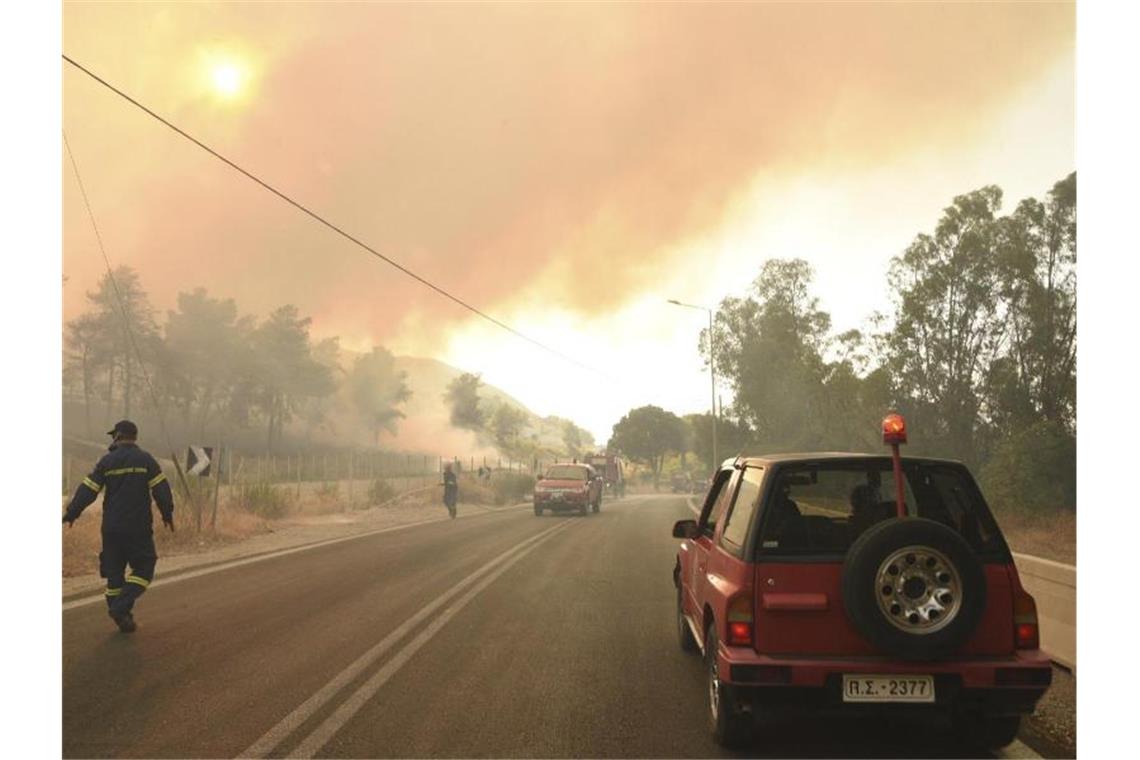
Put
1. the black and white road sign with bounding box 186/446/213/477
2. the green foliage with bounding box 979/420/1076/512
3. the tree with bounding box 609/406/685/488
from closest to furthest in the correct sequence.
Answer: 1. the black and white road sign with bounding box 186/446/213/477
2. the green foliage with bounding box 979/420/1076/512
3. the tree with bounding box 609/406/685/488

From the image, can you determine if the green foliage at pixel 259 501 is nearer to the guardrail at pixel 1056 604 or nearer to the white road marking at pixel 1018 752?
the guardrail at pixel 1056 604

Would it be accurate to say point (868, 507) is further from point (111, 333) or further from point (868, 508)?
point (111, 333)

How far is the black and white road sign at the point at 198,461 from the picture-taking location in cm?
1692

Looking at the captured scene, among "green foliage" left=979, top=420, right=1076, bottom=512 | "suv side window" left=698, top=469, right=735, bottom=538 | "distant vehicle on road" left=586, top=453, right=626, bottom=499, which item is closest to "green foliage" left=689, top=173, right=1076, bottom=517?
"green foliage" left=979, top=420, right=1076, bottom=512

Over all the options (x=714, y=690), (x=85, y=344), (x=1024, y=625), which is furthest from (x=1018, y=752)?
(x=85, y=344)

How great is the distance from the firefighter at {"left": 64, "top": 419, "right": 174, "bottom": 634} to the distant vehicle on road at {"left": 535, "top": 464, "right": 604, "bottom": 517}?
21854mm

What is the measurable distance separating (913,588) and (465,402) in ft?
479

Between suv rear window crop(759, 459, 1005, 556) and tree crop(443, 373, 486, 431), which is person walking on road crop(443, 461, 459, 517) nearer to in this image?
suv rear window crop(759, 459, 1005, 556)

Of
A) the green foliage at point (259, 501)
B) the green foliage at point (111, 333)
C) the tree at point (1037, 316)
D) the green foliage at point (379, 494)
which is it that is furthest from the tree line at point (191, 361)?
the tree at point (1037, 316)

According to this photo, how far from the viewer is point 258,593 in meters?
10.2

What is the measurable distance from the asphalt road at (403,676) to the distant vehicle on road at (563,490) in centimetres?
1810

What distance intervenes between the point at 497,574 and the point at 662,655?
5.38 meters

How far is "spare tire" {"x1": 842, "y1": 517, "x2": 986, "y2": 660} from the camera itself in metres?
4.11

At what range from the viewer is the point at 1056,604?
6500mm
